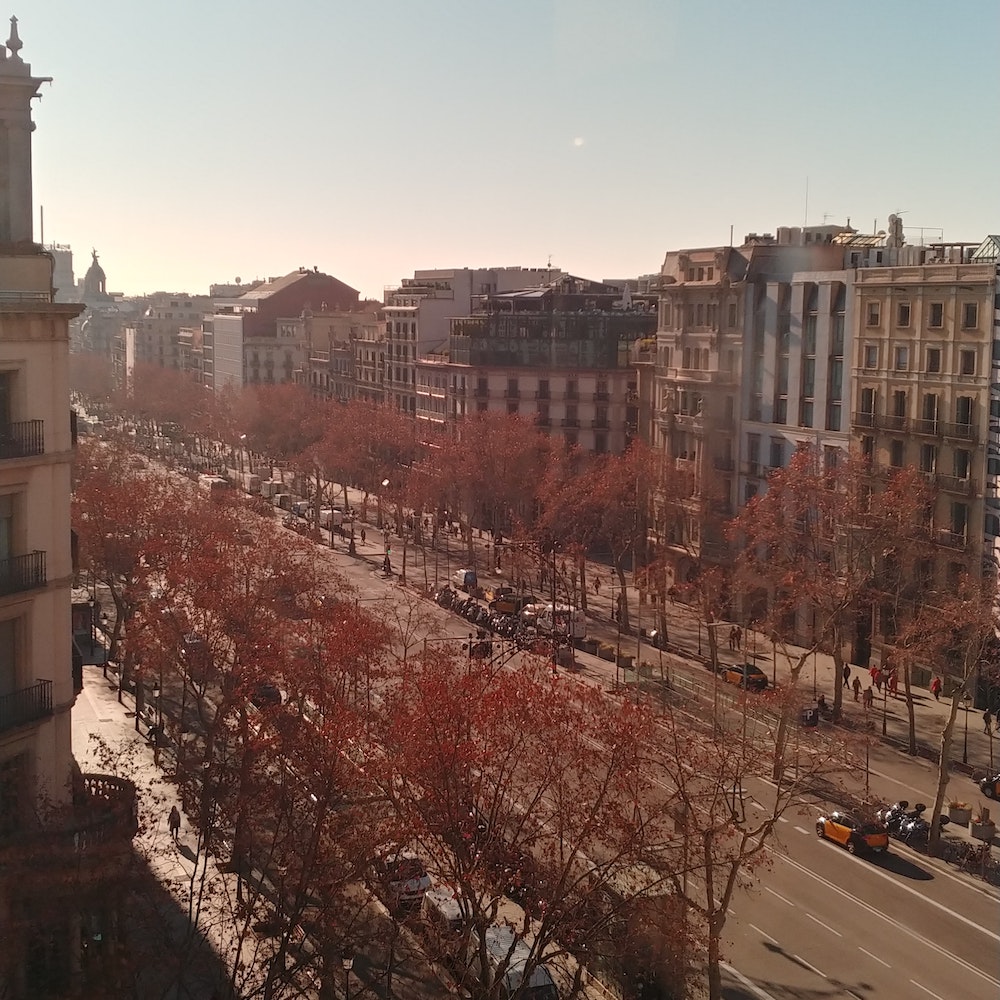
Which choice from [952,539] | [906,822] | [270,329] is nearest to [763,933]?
[906,822]

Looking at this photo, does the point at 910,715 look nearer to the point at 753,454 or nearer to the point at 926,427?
the point at 926,427

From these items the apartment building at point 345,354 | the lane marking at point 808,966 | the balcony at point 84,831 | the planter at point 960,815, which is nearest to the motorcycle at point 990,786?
the planter at point 960,815

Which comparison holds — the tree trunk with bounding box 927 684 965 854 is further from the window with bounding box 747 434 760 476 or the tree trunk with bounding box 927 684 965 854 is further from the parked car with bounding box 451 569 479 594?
the parked car with bounding box 451 569 479 594

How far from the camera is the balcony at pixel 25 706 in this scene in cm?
2438

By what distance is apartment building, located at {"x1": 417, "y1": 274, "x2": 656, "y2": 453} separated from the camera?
85750mm

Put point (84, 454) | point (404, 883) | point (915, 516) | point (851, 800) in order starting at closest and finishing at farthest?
point (404, 883), point (851, 800), point (915, 516), point (84, 454)

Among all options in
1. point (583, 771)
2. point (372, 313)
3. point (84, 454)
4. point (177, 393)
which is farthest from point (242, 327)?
point (583, 771)

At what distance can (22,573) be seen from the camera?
24562 mm

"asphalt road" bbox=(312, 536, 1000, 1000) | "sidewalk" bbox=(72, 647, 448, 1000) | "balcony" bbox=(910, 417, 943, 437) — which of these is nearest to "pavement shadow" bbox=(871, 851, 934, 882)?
"asphalt road" bbox=(312, 536, 1000, 1000)

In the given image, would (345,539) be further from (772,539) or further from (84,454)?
(772,539)

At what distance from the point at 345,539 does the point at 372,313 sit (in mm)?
53195

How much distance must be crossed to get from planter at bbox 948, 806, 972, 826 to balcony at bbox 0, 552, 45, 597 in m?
26.2

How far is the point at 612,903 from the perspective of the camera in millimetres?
25328

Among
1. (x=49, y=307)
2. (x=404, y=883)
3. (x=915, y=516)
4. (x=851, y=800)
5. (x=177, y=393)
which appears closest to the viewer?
(x=49, y=307)
